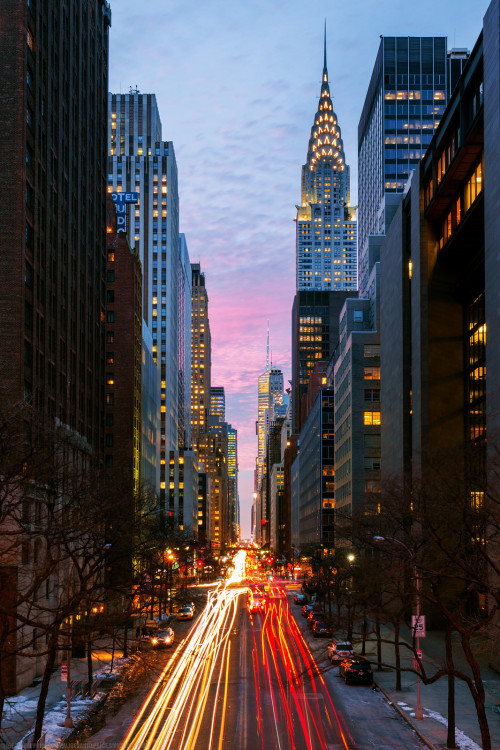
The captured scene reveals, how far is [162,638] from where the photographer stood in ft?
183

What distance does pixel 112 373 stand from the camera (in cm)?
10644

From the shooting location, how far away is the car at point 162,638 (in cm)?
5407

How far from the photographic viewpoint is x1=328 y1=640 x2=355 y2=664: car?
157 feet

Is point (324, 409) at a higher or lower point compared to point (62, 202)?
lower

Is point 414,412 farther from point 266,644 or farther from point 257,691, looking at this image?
point 257,691

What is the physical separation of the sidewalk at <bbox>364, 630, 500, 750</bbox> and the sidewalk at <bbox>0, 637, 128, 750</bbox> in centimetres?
1324

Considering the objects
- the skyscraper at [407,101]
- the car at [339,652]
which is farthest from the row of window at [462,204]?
the skyscraper at [407,101]

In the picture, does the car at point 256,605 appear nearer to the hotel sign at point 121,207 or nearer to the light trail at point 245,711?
the light trail at point 245,711

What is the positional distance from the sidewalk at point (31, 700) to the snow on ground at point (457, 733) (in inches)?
533

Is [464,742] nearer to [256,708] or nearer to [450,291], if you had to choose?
[256,708]

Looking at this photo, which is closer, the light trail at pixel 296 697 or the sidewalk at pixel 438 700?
the light trail at pixel 296 697

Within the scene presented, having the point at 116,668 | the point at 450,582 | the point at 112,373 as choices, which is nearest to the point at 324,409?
the point at 112,373

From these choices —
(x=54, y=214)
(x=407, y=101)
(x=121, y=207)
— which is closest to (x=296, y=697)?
(x=54, y=214)

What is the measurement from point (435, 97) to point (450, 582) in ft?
449
